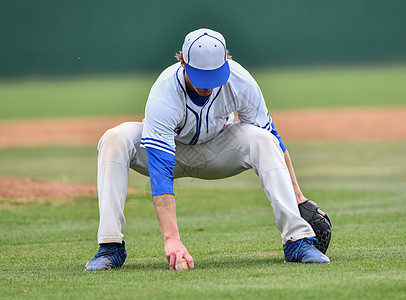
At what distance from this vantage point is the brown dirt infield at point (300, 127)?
17.9 meters

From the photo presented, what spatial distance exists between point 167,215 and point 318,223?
0.99 metres

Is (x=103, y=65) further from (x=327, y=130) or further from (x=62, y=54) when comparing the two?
(x=327, y=130)

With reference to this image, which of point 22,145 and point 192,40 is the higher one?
point 192,40

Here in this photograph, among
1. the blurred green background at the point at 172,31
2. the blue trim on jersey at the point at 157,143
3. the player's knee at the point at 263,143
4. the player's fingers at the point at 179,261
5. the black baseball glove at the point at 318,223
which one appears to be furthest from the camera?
the blurred green background at the point at 172,31

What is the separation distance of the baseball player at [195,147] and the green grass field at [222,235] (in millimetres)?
203

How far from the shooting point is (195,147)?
15.6 feet

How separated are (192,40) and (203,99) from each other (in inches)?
15.0

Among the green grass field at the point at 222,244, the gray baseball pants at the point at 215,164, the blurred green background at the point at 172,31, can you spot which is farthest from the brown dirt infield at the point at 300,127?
the gray baseball pants at the point at 215,164

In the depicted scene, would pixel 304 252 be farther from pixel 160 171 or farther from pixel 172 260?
pixel 160 171

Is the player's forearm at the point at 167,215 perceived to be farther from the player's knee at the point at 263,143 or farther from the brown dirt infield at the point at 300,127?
the brown dirt infield at the point at 300,127

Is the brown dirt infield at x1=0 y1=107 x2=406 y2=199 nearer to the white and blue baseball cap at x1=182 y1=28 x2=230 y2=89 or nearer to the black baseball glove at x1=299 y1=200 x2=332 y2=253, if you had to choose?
the black baseball glove at x1=299 y1=200 x2=332 y2=253

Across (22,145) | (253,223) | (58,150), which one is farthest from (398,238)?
(22,145)

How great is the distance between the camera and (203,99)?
4.44m

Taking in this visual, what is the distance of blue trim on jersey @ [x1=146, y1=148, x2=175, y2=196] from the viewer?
423 cm
